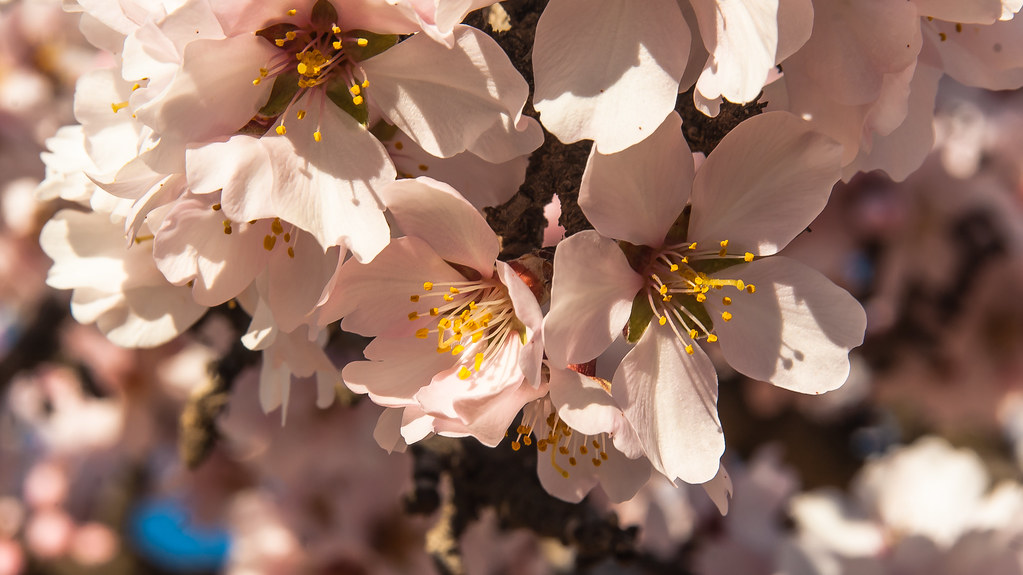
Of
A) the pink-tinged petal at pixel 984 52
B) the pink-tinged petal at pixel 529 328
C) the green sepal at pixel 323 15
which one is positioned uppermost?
the green sepal at pixel 323 15

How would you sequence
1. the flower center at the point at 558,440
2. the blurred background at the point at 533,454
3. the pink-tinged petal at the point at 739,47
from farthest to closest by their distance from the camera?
the blurred background at the point at 533,454 < the flower center at the point at 558,440 < the pink-tinged petal at the point at 739,47

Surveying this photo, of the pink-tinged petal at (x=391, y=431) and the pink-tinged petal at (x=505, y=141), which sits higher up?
the pink-tinged petal at (x=505, y=141)

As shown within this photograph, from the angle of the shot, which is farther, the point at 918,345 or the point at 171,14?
the point at 918,345

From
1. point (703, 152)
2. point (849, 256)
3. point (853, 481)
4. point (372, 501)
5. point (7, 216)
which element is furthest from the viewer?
point (853, 481)

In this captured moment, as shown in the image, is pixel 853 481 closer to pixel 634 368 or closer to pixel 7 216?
pixel 634 368

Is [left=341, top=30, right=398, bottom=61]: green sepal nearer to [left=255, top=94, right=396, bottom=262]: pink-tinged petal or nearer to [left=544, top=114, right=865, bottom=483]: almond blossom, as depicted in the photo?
Answer: [left=255, top=94, right=396, bottom=262]: pink-tinged petal

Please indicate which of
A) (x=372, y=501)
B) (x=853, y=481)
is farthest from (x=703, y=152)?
(x=853, y=481)

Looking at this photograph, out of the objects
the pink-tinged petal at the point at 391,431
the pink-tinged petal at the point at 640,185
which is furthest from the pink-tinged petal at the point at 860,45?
the pink-tinged petal at the point at 391,431

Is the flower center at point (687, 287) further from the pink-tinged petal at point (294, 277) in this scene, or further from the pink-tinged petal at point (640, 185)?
the pink-tinged petal at point (294, 277)
